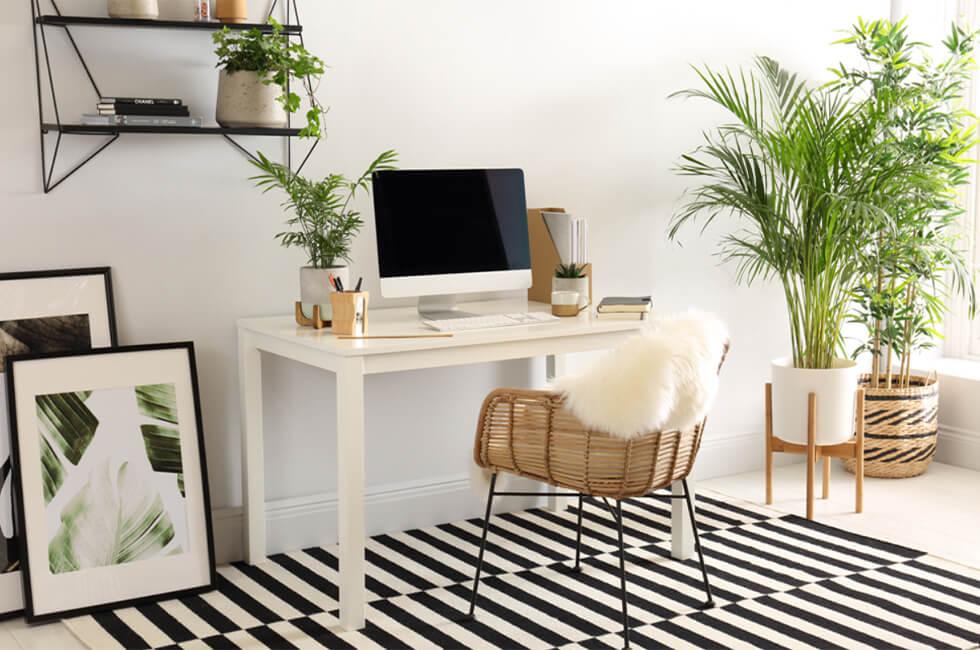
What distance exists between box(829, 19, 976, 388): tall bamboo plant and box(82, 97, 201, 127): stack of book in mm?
2247

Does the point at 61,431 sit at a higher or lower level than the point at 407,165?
lower

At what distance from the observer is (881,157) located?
3.96 meters

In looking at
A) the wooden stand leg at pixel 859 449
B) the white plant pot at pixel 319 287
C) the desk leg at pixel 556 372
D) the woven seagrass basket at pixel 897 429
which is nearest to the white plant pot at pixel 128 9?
the white plant pot at pixel 319 287

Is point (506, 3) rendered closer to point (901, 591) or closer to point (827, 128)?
point (827, 128)

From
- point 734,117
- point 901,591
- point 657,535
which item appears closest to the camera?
point 901,591

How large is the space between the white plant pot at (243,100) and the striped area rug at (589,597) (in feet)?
4.32

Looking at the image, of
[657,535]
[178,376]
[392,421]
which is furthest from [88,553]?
A: [657,535]

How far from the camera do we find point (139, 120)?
312cm

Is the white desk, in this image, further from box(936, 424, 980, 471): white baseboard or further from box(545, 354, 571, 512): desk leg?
box(936, 424, 980, 471): white baseboard

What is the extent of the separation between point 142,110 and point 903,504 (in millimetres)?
2845

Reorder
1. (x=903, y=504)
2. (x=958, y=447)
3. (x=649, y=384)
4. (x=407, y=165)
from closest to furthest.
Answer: (x=649, y=384)
(x=407, y=165)
(x=903, y=504)
(x=958, y=447)

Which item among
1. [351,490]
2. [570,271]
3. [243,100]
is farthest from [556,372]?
[243,100]

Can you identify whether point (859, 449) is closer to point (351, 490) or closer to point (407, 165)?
point (407, 165)

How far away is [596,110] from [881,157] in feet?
3.22
